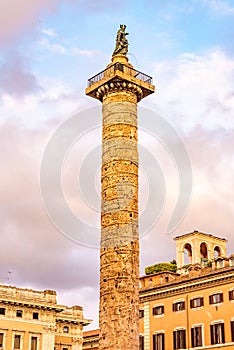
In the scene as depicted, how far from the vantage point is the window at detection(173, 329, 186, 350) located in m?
38.5

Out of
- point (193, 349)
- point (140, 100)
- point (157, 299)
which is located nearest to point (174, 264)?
point (157, 299)

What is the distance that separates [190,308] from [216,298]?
2.13 m

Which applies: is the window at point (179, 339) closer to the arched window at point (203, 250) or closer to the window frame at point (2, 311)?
the arched window at point (203, 250)

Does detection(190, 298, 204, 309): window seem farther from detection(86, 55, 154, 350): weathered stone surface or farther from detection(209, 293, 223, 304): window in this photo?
detection(86, 55, 154, 350): weathered stone surface

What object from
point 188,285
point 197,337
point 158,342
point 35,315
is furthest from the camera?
point 35,315

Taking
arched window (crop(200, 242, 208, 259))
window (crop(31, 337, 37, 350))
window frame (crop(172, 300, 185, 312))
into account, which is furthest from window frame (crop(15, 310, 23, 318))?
arched window (crop(200, 242, 208, 259))

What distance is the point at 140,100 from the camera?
89.4 ft

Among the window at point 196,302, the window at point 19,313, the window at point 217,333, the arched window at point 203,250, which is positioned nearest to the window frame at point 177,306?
the window at point 196,302

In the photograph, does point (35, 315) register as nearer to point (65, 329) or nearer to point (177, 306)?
point (65, 329)

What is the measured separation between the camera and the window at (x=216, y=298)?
3709 cm

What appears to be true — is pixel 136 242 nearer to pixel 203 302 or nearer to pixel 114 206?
pixel 114 206

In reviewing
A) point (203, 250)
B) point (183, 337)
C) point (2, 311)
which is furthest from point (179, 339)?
point (2, 311)

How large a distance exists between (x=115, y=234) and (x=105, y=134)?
4.23 meters

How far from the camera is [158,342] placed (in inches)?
1578
